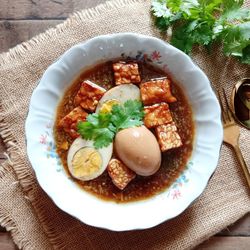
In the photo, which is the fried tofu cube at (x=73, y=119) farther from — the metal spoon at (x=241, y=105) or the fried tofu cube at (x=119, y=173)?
the metal spoon at (x=241, y=105)

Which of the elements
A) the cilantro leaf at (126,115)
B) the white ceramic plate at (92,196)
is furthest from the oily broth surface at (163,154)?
the cilantro leaf at (126,115)

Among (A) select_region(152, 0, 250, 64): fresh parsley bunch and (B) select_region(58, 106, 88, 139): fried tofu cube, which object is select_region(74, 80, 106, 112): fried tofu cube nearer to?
(B) select_region(58, 106, 88, 139): fried tofu cube

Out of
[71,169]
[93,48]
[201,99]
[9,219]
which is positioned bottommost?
[9,219]

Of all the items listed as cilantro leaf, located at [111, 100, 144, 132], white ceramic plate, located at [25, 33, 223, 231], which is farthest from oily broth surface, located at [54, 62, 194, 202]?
cilantro leaf, located at [111, 100, 144, 132]

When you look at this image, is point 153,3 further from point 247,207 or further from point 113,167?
point 247,207

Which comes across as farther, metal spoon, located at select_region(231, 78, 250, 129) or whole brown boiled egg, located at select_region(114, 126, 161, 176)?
metal spoon, located at select_region(231, 78, 250, 129)

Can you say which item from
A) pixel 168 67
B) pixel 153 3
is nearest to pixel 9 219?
pixel 168 67

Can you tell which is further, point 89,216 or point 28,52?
point 28,52
